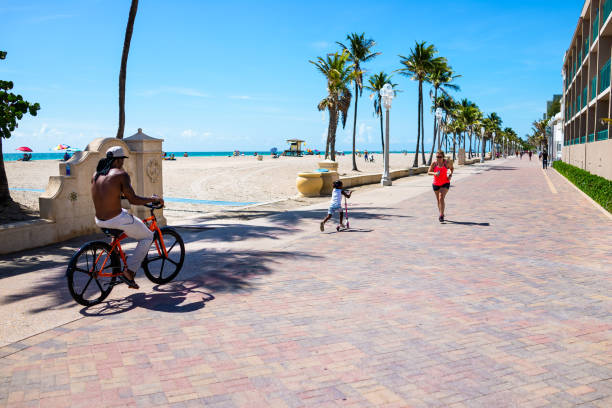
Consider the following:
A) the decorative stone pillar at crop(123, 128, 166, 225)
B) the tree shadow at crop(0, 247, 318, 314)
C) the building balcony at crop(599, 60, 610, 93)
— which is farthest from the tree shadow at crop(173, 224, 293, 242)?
the building balcony at crop(599, 60, 610, 93)

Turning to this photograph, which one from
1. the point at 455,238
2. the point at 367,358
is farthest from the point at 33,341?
the point at 455,238

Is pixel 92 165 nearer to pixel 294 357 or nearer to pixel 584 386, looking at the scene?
pixel 294 357

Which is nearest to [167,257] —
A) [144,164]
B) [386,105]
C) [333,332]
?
[333,332]

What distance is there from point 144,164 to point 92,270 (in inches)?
235

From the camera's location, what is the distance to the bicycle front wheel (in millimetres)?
6121

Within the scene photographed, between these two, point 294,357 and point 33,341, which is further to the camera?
point 33,341

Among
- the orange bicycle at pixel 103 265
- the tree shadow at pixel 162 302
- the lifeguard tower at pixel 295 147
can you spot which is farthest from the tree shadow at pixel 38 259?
the lifeguard tower at pixel 295 147

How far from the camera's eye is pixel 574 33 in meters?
40.6

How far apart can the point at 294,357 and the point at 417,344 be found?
109 centimetres

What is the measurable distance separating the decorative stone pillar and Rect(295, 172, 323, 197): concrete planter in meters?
7.95

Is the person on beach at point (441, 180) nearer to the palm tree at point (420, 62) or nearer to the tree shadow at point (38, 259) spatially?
the tree shadow at point (38, 259)

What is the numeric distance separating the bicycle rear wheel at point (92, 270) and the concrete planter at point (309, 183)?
13237 mm

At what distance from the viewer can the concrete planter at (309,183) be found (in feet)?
61.4

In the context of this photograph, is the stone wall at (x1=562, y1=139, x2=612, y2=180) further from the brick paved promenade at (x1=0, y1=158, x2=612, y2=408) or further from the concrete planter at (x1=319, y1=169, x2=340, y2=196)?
the brick paved promenade at (x1=0, y1=158, x2=612, y2=408)
